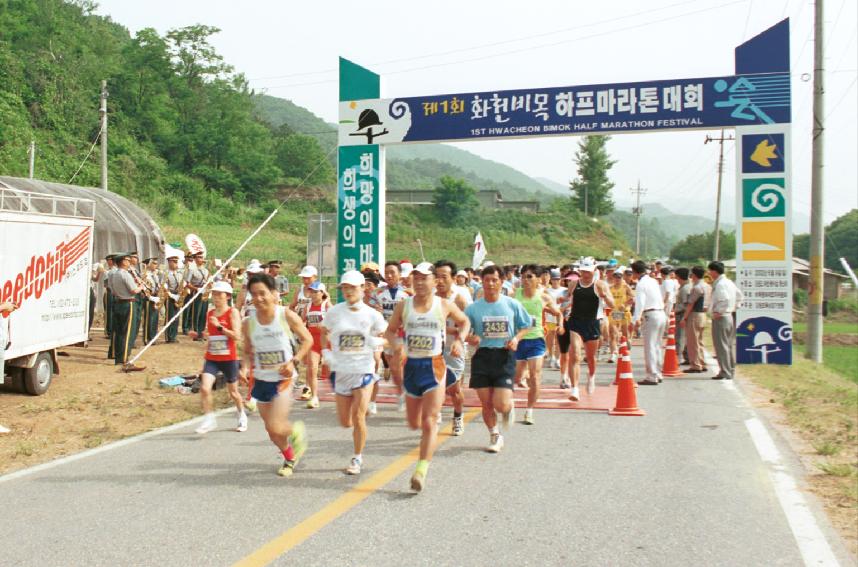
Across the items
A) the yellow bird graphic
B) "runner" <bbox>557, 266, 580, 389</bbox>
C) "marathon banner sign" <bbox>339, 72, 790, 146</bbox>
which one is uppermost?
"marathon banner sign" <bbox>339, 72, 790, 146</bbox>

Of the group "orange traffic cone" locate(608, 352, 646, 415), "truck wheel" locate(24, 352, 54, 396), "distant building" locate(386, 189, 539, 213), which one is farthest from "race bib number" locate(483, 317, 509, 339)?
"distant building" locate(386, 189, 539, 213)

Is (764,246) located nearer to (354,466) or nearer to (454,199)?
(354,466)

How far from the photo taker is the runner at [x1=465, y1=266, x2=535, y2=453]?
7.76m

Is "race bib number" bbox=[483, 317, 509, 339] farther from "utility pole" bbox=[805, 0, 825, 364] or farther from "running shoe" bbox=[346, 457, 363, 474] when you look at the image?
"utility pole" bbox=[805, 0, 825, 364]

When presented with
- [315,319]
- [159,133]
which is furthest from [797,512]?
[159,133]

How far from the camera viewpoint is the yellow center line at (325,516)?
484 centimetres

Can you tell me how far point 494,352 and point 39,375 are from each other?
24.0 feet

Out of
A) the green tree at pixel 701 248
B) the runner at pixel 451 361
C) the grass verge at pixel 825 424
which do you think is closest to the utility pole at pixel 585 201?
the green tree at pixel 701 248

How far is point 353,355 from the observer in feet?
23.1

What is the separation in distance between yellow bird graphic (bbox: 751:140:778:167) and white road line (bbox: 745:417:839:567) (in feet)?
28.9

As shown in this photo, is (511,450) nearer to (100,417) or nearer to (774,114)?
(100,417)

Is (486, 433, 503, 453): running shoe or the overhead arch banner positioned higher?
the overhead arch banner

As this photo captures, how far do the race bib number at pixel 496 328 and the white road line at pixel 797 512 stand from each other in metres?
2.72

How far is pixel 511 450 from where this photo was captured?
7941 mm
